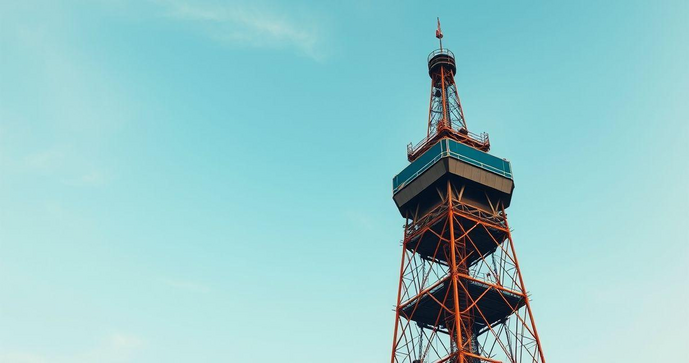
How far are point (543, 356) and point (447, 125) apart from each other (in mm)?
31793

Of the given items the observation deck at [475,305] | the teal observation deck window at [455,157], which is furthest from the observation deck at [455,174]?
the observation deck at [475,305]

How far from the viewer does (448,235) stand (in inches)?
2936

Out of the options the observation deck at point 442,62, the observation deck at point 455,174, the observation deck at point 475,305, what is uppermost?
the observation deck at point 442,62

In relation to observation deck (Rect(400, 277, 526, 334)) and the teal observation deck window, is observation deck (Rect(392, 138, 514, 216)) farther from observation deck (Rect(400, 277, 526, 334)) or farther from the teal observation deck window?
observation deck (Rect(400, 277, 526, 334))

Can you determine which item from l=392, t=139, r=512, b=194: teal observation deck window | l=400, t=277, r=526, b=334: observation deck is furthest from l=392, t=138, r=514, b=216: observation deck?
l=400, t=277, r=526, b=334: observation deck

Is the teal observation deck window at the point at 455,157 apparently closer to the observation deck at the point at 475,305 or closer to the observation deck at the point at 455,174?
the observation deck at the point at 455,174

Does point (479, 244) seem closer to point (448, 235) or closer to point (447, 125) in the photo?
point (448, 235)

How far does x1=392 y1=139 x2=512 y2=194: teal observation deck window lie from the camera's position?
7688 centimetres

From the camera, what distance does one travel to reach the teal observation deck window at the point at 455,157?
76.9 meters

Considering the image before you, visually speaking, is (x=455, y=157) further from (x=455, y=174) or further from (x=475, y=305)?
(x=475, y=305)

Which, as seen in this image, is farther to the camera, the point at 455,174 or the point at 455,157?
the point at 455,157

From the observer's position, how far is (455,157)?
2992 inches

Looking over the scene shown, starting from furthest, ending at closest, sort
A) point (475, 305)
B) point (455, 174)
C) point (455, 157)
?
point (455, 157)
point (455, 174)
point (475, 305)

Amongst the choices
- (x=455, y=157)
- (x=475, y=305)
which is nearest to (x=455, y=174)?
(x=455, y=157)
